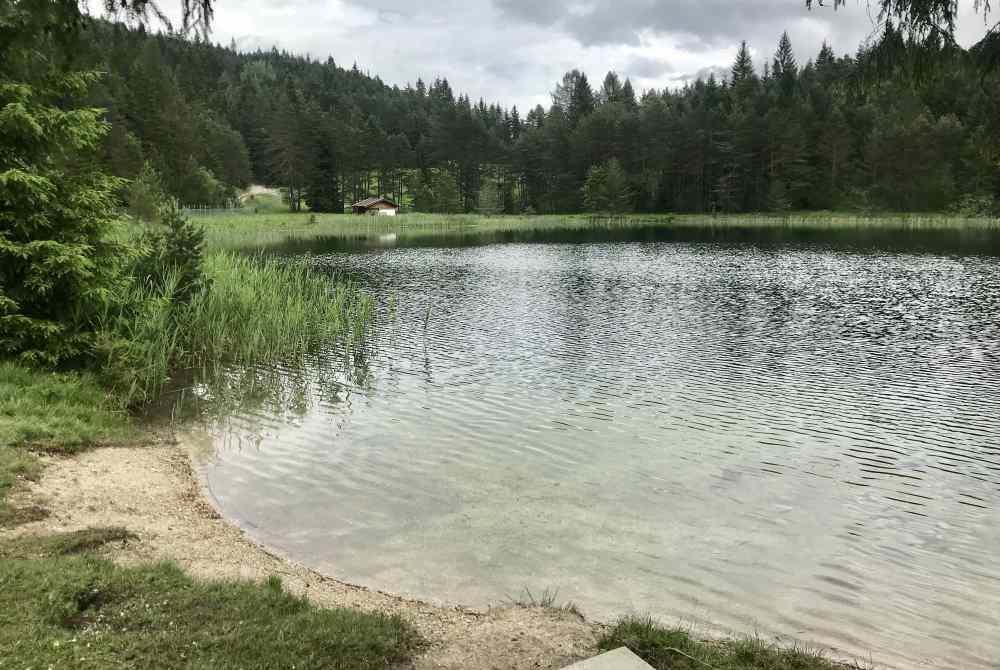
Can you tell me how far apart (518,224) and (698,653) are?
98.6m

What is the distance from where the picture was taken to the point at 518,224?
102 meters

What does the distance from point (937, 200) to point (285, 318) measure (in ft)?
360

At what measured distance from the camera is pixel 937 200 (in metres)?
103

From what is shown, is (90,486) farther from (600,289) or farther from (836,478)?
(600,289)

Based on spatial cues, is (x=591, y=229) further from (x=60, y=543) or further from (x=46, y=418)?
(x=60, y=543)

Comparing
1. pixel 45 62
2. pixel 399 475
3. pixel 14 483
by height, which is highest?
pixel 45 62

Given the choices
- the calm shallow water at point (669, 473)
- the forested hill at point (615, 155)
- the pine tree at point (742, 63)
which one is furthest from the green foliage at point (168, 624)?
the pine tree at point (742, 63)

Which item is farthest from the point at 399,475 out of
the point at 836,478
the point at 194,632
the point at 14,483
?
the point at 836,478

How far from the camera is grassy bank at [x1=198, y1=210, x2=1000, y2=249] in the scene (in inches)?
2744

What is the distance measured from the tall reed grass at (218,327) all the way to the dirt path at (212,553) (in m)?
3.86

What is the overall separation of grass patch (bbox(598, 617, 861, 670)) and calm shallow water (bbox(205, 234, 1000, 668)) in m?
0.97

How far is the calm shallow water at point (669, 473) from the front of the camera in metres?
7.56

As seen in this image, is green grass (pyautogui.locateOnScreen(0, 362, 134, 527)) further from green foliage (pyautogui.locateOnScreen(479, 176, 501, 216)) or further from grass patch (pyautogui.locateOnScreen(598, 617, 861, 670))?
green foliage (pyautogui.locateOnScreen(479, 176, 501, 216))

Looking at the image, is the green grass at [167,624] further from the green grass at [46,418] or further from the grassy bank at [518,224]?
the grassy bank at [518,224]
